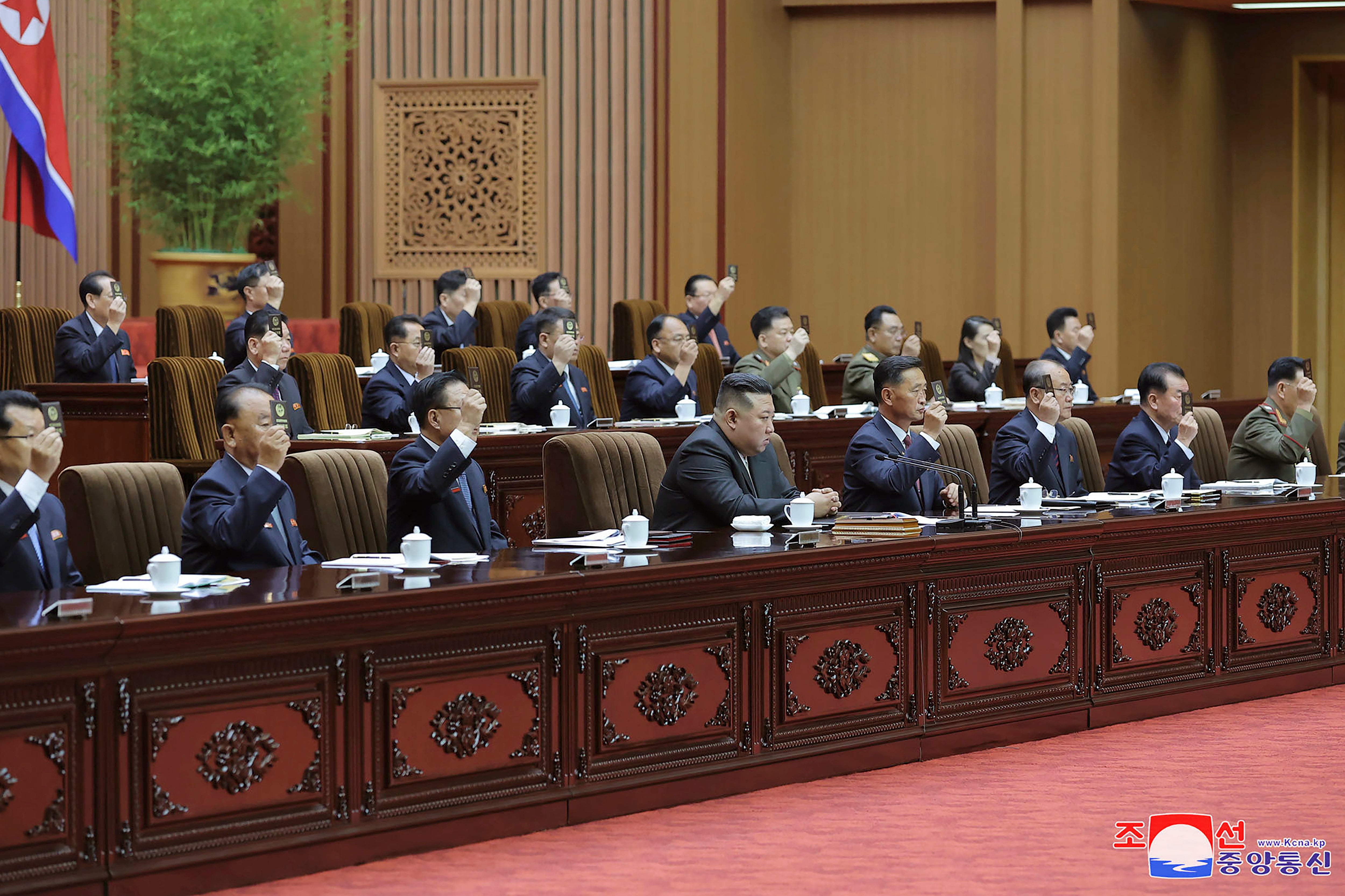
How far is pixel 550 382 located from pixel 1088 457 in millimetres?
2163

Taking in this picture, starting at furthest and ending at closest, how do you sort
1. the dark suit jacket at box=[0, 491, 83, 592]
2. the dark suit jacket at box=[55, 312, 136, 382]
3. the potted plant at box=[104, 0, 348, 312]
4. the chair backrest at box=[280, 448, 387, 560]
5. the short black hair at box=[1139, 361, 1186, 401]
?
the potted plant at box=[104, 0, 348, 312] < the dark suit jacket at box=[55, 312, 136, 382] < the short black hair at box=[1139, 361, 1186, 401] < the chair backrest at box=[280, 448, 387, 560] < the dark suit jacket at box=[0, 491, 83, 592]

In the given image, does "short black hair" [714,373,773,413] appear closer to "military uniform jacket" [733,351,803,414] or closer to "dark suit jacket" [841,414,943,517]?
"dark suit jacket" [841,414,943,517]

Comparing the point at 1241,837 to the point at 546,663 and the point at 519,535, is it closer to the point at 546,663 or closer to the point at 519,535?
the point at 546,663

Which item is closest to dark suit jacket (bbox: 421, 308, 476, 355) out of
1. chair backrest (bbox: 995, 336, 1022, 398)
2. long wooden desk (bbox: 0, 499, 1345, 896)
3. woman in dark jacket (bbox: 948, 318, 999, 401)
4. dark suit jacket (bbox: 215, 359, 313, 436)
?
dark suit jacket (bbox: 215, 359, 313, 436)

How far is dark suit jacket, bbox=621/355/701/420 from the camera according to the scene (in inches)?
299

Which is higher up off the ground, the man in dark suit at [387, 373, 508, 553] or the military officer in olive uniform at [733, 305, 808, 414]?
the military officer in olive uniform at [733, 305, 808, 414]

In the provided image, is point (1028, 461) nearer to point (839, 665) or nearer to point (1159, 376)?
point (1159, 376)

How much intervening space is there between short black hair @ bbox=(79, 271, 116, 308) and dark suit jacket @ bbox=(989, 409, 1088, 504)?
13.6 feet

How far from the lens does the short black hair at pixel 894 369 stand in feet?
17.9

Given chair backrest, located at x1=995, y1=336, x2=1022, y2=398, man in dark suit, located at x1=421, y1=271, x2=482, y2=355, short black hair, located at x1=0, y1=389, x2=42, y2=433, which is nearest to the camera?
short black hair, located at x1=0, y1=389, x2=42, y2=433

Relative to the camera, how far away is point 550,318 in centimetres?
741

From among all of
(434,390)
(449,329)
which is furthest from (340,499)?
(449,329)

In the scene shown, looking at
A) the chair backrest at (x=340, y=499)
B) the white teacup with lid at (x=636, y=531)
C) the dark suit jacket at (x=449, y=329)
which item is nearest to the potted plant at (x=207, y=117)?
the dark suit jacket at (x=449, y=329)

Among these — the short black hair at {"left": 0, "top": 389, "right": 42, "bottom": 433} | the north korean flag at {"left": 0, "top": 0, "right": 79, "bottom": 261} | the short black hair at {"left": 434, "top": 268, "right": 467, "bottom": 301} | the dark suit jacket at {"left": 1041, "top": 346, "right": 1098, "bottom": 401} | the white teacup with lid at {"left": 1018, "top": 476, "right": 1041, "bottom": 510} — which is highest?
the north korean flag at {"left": 0, "top": 0, "right": 79, "bottom": 261}
